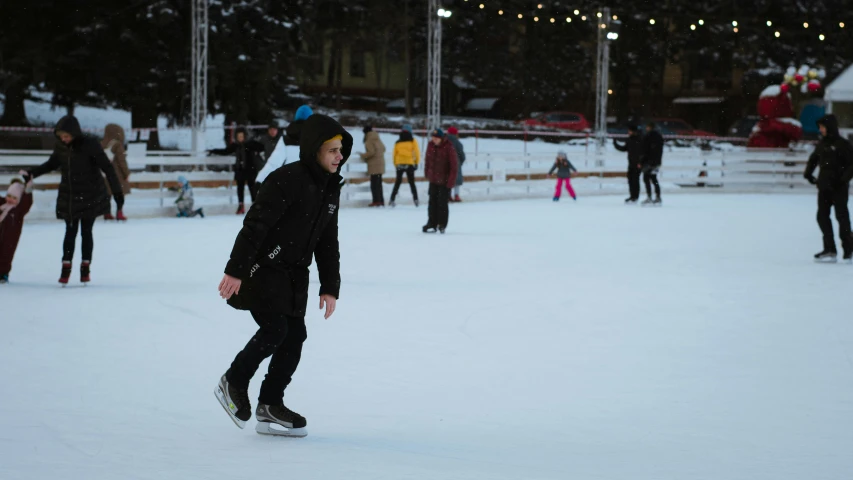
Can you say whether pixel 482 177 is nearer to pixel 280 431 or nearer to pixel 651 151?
pixel 651 151

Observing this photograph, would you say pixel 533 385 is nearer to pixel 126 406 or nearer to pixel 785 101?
pixel 126 406

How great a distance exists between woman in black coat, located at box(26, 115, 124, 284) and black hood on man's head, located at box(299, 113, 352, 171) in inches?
179

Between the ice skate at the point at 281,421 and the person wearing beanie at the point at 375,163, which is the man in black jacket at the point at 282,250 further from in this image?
the person wearing beanie at the point at 375,163

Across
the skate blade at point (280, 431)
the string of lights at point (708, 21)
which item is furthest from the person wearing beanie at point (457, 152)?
the string of lights at point (708, 21)

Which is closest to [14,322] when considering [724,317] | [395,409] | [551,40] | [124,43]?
[395,409]

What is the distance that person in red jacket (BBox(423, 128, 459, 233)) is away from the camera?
47.5ft

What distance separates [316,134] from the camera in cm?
422

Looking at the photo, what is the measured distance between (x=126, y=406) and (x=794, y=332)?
439cm

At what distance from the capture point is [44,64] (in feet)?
88.3

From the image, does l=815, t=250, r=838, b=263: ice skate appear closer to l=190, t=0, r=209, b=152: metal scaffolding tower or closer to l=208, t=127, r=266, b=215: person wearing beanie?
l=208, t=127, r=266, b=215: person wearing beanie

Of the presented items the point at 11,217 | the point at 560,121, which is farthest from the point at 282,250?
the point at 560,121

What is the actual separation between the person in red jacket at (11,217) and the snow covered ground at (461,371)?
238mm

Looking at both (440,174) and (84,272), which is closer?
(84,272)

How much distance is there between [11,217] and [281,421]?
532 cm
